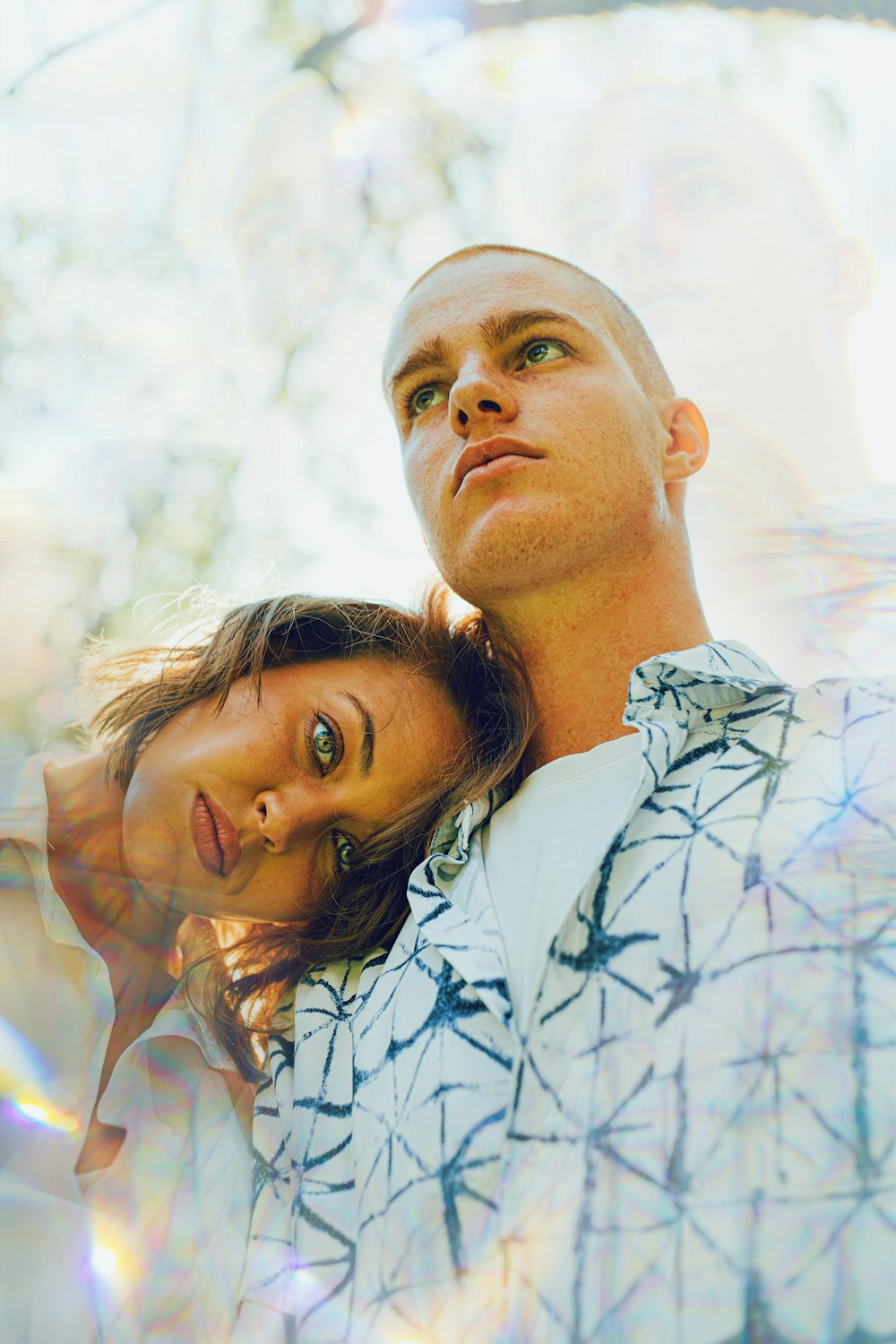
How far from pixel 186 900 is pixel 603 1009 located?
1.07m

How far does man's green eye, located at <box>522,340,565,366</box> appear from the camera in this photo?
84.7 inches

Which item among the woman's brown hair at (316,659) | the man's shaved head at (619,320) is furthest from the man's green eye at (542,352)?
the woman's brown hair at (316,659)

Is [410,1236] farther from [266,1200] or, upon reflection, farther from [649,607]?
[649,607]

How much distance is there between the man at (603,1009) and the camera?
3.31 feet

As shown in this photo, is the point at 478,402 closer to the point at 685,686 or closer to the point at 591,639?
the point at 591,639

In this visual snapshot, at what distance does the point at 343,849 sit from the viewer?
2.05 meters

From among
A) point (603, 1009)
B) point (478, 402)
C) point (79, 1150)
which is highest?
point (478, 402)

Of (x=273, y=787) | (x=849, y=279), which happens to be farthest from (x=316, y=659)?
(x=849, y=279)

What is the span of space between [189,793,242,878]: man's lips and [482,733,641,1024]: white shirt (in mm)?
536

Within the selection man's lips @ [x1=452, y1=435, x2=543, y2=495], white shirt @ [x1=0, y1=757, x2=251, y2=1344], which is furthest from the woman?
man's lips @ [x1=452, y1=435, x2=543, y2=495]

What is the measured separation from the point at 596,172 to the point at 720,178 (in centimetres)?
51

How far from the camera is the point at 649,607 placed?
2.10 metres

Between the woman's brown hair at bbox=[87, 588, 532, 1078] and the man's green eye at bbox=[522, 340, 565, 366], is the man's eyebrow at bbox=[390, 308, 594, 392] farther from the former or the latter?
the woman's brown hair at bbox=[87, 588, 532, 1078]

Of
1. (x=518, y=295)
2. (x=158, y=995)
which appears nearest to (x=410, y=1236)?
(x=158, y=995)
